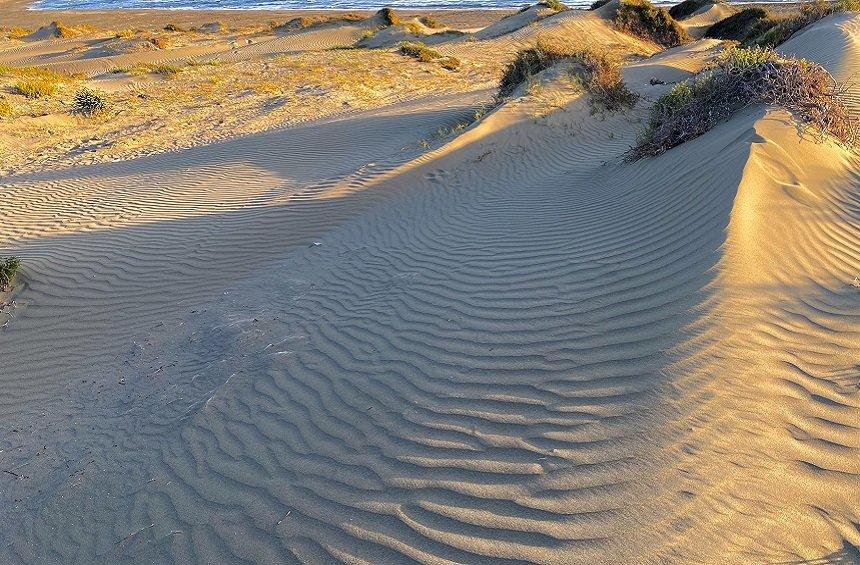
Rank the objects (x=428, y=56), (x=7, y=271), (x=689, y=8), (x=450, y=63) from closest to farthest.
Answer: (x=7, y=271) → (x=450, y=63) → (x=428, y=56) → (x=689, y=8)

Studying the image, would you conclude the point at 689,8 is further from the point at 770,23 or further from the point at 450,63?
the point at 450,63

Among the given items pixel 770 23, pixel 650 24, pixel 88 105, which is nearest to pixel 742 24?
pixel 770 23

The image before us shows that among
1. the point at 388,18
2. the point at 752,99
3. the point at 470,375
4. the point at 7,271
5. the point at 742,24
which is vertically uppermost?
the point at 388,18

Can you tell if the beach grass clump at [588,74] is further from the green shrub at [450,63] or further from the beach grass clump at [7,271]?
the beach grass clump at [7,271]

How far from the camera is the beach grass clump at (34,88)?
55.9 ft

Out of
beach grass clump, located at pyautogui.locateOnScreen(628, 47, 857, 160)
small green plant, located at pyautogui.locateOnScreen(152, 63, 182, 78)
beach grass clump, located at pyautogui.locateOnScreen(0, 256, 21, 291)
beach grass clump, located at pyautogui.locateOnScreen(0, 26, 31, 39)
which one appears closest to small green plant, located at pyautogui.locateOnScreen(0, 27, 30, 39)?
beach grass clump, located at pyautogui.locateOnScreen(0, 26, 31, 39)

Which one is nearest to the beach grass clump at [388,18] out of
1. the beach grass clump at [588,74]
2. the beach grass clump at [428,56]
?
the beach grass clump at [428,56]

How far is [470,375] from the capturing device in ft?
13.0

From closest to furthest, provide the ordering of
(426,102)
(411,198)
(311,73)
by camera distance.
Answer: (411,198), (426,102), (311,73)

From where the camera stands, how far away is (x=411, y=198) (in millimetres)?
8367

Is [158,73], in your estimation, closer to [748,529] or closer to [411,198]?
[411,198]

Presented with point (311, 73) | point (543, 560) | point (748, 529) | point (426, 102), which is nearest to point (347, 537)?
point (543, 560)

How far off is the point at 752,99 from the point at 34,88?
18.9m

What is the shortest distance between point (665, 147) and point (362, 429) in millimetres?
5287
